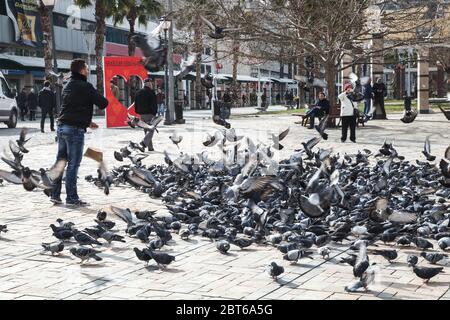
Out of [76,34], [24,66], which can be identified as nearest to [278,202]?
[24,66]

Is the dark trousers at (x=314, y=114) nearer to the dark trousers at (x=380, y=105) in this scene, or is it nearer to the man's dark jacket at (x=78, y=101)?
the dark trousers at (x=380, y=105)

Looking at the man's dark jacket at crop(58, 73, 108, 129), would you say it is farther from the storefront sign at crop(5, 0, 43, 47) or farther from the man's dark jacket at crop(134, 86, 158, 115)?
the storefront sign at crop(5, 0, 43, 47)

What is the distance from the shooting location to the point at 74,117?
936 centimetres

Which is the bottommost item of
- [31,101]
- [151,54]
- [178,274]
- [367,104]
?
[178,274]

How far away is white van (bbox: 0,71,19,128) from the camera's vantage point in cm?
2808

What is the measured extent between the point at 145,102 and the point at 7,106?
42.2 ft

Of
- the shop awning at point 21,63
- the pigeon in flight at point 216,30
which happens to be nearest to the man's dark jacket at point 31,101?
the shop awning at point 21,63

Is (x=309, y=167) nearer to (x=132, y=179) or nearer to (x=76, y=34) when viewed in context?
(x=132, y=179)

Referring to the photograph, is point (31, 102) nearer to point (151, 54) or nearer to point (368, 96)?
point (368, 96)

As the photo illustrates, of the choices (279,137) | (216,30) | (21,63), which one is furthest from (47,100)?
(21,63)

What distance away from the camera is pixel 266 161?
10.3 m

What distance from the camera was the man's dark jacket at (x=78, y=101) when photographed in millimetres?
9352

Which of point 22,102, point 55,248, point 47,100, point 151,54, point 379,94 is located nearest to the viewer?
point 55,248
